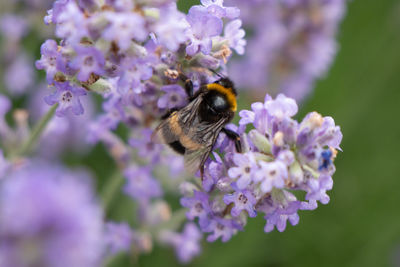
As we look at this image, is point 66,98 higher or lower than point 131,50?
lower

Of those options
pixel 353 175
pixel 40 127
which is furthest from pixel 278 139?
pixel 353 175

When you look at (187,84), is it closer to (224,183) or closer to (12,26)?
(224,183)

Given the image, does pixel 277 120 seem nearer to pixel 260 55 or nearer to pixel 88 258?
pixel 88 258

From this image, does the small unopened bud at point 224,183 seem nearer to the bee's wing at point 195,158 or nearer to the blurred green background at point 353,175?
the bee's wing at point 195,158

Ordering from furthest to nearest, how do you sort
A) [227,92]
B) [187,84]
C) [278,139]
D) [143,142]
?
[143,142], [227,92], [187,84], [278,139]

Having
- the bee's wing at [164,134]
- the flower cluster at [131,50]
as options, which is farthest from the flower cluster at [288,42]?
the bee's wing at [164,134]

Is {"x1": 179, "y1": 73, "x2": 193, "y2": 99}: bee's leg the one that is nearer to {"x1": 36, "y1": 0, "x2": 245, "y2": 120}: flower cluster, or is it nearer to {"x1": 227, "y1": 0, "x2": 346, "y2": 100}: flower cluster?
{"x1": 36, "y1": 0, "x2": 245, "y2": 120}: flower cluster

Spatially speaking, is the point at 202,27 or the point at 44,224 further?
the point at 202,27
